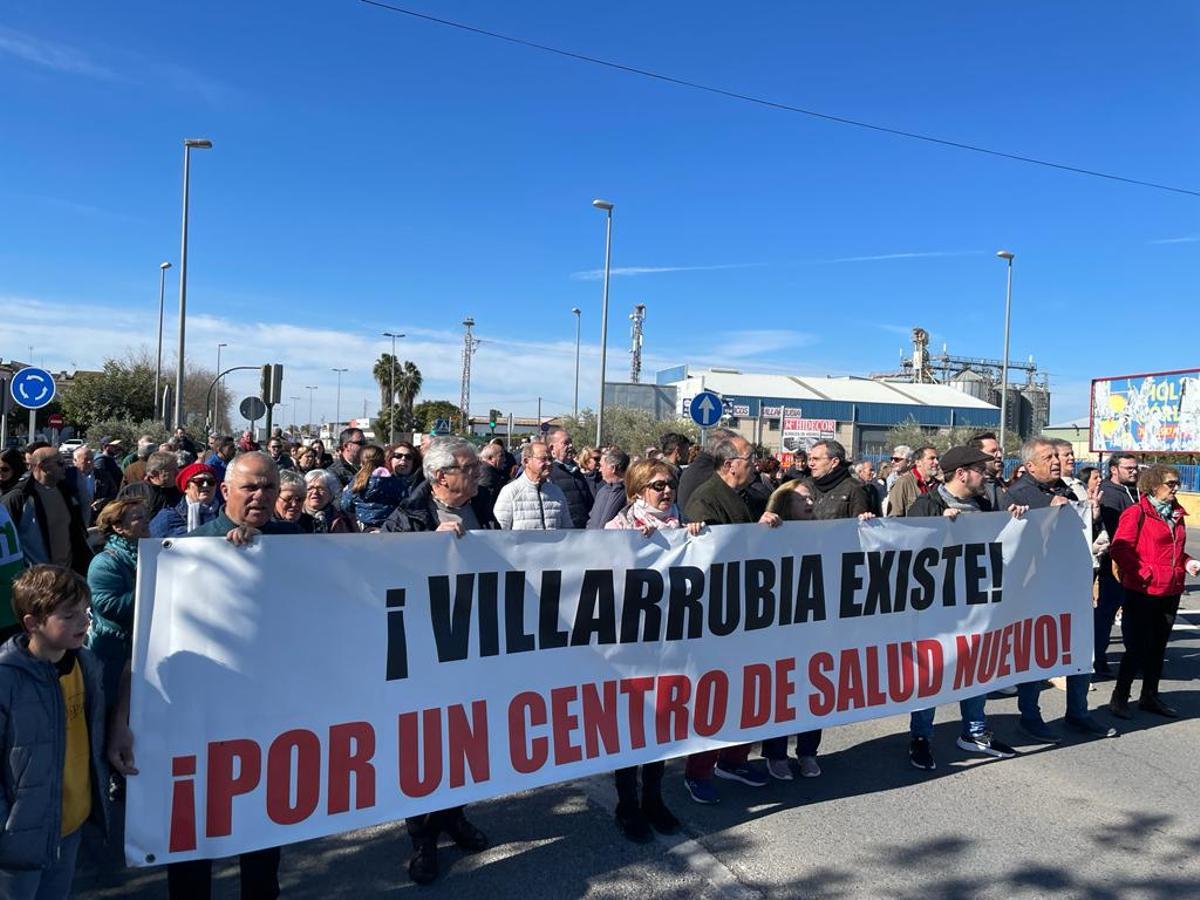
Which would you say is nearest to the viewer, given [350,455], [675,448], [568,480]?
[568,480]

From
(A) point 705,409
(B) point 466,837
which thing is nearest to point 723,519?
(B) point 466,837

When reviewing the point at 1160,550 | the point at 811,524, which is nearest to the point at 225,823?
the point at 811,524

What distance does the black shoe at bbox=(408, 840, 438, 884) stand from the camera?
148 inches

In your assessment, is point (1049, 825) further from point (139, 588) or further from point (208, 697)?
point (139, 588)

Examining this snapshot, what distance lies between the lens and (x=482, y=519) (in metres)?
4.57

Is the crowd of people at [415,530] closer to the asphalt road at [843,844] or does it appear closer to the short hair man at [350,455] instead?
the asphalt road at [843,844]

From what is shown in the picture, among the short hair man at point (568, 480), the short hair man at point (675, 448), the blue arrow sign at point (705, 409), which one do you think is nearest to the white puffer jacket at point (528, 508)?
the short hair man at point (568, 480)

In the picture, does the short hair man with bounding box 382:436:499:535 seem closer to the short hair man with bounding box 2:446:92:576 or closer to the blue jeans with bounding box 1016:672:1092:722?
the short hair man with bounding box 2:446:92:576

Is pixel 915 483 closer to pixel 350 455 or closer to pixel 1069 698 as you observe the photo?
pixel 1069 698

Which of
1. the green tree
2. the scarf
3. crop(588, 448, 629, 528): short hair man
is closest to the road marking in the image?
the scarf

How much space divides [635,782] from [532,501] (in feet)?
7.53

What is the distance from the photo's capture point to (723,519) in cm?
486

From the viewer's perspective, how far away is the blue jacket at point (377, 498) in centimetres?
772

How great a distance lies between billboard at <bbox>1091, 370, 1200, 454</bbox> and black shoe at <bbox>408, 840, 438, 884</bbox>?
35.2 m
